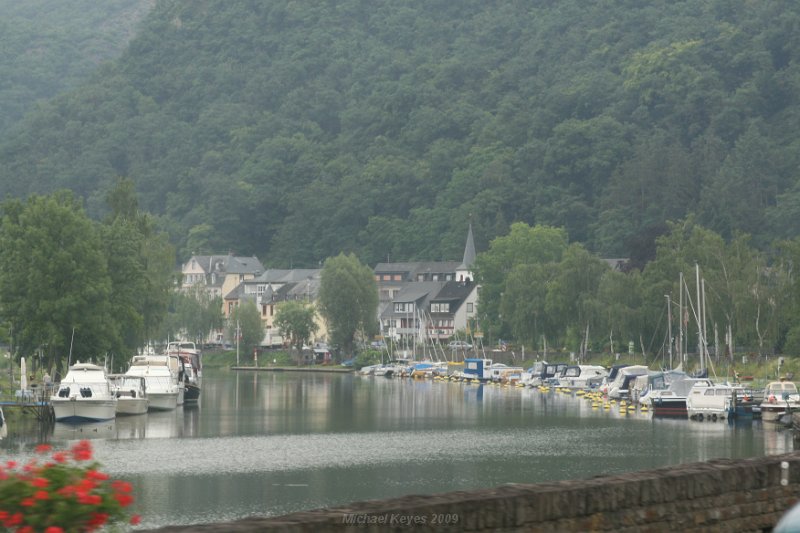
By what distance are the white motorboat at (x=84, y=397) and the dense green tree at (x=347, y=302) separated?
88.5 metres

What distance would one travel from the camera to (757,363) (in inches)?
3831

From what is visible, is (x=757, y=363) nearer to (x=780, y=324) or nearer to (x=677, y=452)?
(x=780, y=324)

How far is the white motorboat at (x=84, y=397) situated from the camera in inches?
2566

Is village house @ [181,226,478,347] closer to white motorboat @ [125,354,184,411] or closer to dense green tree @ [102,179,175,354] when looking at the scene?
dense green tree @ [102,179,175,354]

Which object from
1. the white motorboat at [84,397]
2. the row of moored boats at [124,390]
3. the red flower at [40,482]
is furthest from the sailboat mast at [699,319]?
the red flower at [40,482]

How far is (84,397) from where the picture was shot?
65812 millimetres

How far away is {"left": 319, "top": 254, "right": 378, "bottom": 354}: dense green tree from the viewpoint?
157 m

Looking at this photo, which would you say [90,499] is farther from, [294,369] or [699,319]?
[294,369]

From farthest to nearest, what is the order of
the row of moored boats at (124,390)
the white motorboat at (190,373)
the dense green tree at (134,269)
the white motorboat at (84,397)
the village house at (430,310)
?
the village house at (430,310), the white motorboat at (190,373), the dense green tree at (134,269), the row of moored boats at (124,390), the white motorboat at (84,397)

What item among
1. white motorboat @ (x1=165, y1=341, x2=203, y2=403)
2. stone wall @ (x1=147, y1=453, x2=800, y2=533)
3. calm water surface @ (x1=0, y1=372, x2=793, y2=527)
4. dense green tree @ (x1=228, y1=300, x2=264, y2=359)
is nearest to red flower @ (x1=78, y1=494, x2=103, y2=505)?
stone wall @ (x1=147, y1=453, x2=800, y2=533)

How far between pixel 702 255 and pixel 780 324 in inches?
319

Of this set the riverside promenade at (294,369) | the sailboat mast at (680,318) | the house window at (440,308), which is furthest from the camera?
the house window at (440,308)

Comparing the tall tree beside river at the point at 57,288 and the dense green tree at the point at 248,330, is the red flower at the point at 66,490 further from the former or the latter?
the dense green tree at the point at 248,330

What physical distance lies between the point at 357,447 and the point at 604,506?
44.5m
